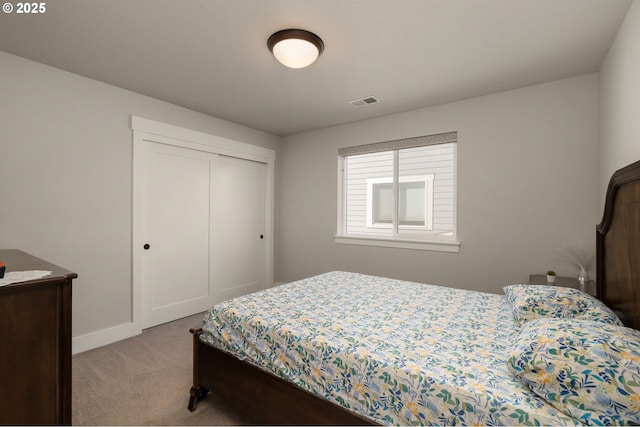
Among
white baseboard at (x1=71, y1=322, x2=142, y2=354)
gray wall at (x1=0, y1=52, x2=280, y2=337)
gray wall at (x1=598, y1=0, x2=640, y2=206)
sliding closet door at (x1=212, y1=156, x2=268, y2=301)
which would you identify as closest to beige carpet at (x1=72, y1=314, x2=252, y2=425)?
white baseboard at (x1=71, y1=322, x2=142, y2=354)

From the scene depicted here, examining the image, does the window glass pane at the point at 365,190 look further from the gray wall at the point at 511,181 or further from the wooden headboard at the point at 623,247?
the wooden headboard at the point at 623,247

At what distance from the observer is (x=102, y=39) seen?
2098mm

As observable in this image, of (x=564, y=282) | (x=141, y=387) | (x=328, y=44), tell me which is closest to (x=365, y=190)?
(x=328, y=44)

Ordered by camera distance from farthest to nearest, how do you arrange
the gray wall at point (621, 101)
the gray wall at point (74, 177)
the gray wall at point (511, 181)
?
the gray wall at point (511, 181) → the gray wall at point (74, 177) → the gray wall at point (621, 101)

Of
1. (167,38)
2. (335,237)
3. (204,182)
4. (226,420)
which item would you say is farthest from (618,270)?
(204,182)

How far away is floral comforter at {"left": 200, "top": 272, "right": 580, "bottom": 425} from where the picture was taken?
108 cm

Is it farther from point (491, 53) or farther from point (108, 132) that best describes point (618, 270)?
point (108, 132)

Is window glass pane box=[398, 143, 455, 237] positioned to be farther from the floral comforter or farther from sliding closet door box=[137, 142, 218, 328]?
sliding closet door box=[137, 142, 218, 328]

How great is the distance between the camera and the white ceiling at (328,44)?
177 centimetres

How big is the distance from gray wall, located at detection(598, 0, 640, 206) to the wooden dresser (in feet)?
9.86

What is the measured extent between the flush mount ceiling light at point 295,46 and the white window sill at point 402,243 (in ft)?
7.55

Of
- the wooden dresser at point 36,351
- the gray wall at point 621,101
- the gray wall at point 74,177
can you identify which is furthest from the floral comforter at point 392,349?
the gray wall at point 74,177

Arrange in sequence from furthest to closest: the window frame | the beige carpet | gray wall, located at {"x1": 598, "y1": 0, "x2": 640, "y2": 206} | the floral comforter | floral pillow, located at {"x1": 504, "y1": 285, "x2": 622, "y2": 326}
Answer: the window frame, the beige carpet, gray wall, located at {"x1": 598, "y1": 0, "x2": 640, "y2": 206}, floral pillow, located at {"x1": 504, "y1": 285, "x2": 622, "y2": 326}, the floral comforter

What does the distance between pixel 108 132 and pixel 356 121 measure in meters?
2.77
